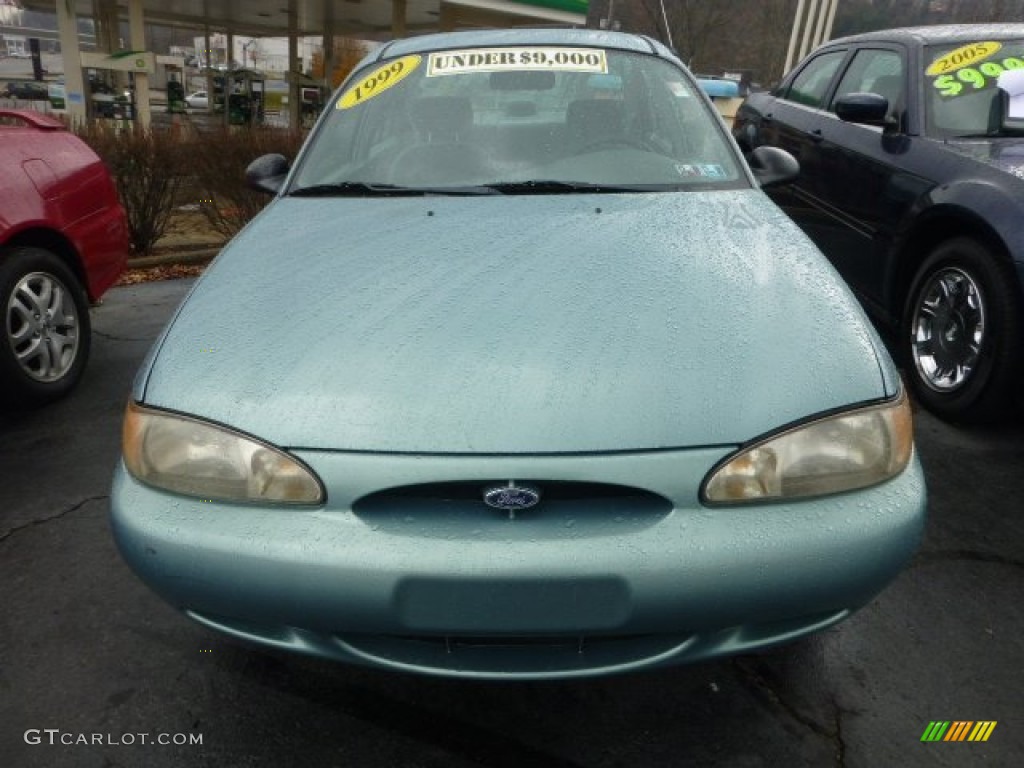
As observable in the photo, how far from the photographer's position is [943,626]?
2.15m

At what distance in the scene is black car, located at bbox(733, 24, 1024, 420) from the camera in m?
3.10

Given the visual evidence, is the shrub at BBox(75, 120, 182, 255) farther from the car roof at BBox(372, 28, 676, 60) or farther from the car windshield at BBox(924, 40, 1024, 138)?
the car windshield at BBox(924, 40, 1024, 138)

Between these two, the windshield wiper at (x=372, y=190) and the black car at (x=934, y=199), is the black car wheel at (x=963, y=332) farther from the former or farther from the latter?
the windshield wiper at (x=372, y=190)

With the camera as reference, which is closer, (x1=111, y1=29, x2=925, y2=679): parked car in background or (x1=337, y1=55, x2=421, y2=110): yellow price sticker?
(x1=111, y1=29, x2=925, y2=679): parked car in background

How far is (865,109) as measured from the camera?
377 cm

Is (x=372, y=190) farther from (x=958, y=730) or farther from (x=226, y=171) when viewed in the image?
(x=226, y=171)

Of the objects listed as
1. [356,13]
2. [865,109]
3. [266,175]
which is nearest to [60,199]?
[266,175]

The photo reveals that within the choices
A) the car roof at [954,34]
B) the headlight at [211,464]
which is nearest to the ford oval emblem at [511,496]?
the headlight at [211,464]

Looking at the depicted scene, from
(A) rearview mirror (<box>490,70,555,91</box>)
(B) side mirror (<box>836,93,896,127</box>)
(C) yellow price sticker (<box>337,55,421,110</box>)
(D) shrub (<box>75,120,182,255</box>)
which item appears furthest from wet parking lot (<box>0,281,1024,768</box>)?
(D) shrub (<box>75,120,182,255</box>)

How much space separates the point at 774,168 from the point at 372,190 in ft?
5.01

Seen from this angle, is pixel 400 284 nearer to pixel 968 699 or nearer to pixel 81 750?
pixel 81 750

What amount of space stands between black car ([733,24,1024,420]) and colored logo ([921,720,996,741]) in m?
1.77

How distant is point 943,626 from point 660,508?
4.14 feet

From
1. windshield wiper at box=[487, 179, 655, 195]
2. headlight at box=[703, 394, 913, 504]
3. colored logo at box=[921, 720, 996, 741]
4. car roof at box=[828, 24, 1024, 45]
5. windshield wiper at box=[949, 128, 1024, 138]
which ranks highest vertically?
car roof at box=[828, 24, 1024, 45]
